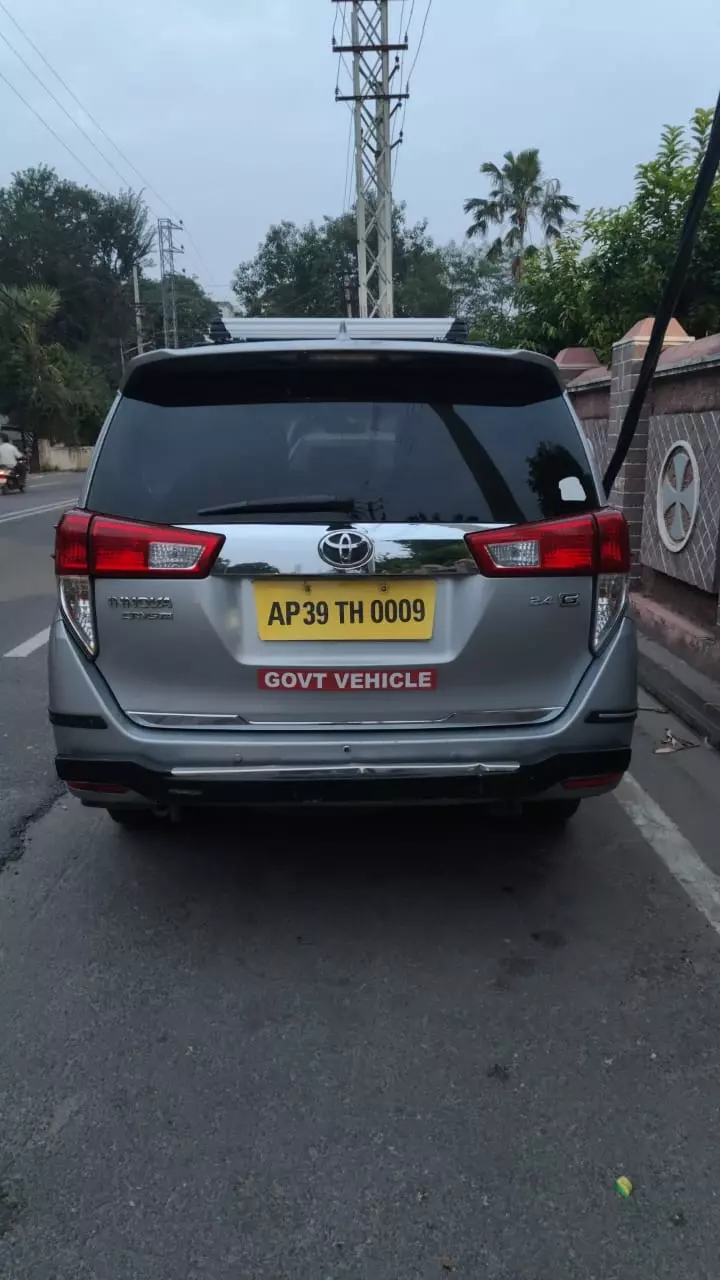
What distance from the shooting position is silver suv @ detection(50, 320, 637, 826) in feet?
9.72

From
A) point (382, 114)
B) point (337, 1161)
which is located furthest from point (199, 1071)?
point (382, 114)

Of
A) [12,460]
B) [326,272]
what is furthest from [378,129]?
[326,272]

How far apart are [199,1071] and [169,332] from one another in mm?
55813

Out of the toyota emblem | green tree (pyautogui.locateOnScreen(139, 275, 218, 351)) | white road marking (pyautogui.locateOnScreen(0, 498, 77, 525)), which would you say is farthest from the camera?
green tree (pyautogui.locateOnScreen(139, 275, 218, 351))

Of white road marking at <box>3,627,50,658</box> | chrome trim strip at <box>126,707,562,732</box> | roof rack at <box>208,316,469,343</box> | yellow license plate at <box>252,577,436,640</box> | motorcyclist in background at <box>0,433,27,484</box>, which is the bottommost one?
white road marking at <box>3,627,50,658</box>

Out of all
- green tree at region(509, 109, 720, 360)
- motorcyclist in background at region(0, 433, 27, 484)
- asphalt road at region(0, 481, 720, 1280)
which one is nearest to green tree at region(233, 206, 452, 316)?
motorcyclist in background at region(0, 433, 27, 484)

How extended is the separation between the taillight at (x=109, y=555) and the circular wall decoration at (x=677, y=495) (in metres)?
4.77

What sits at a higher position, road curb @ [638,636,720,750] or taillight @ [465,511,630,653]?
taillight @ [465,511,630,653]

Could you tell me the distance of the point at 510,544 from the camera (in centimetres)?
300

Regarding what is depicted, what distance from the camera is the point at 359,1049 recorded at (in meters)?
2.77

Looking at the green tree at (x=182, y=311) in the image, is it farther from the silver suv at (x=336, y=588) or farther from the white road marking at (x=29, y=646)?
the silver suv at (x=336, y=588)

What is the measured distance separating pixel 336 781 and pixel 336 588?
0.55m

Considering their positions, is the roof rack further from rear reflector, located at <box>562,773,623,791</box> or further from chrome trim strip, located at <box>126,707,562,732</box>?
rear reflector, located at <box>562,773,623,791</box>

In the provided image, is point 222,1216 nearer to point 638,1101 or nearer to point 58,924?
point 638,1101
